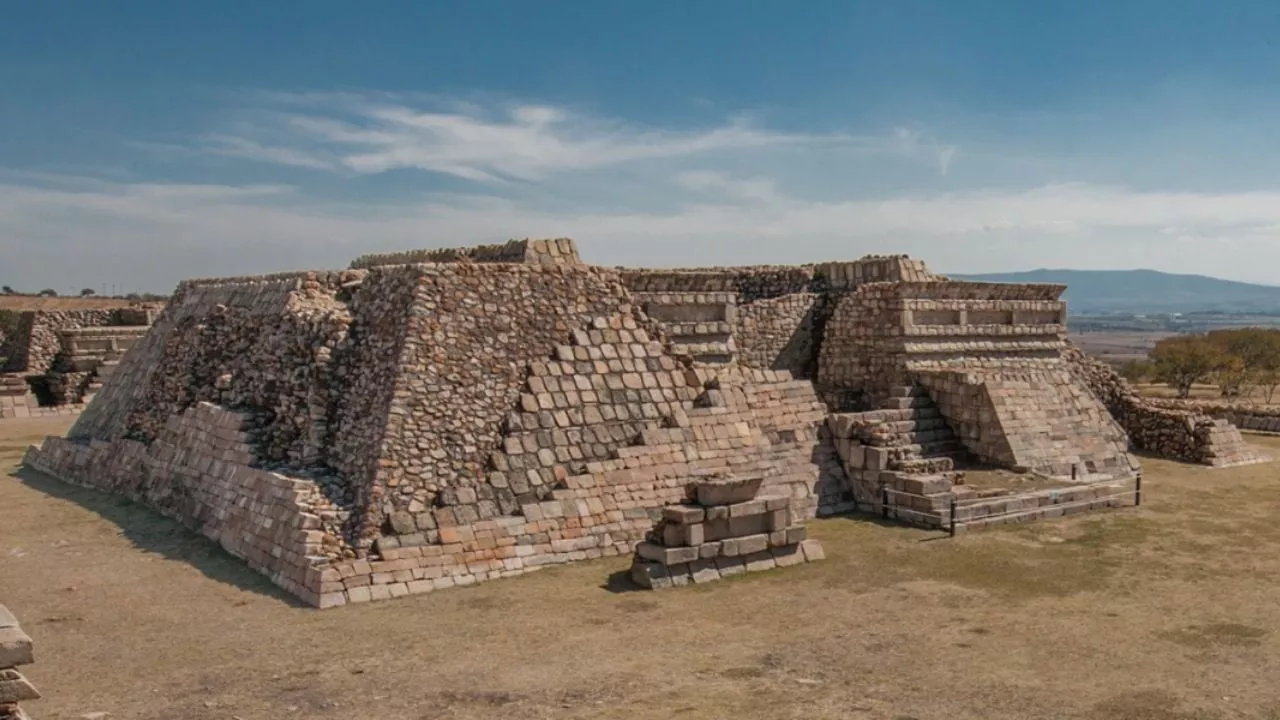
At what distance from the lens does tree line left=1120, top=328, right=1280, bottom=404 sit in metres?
39.5

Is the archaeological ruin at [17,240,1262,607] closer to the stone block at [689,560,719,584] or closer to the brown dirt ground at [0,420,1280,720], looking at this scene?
the stone block at [689,560,719,584]

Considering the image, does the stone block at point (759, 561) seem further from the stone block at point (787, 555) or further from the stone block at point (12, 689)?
the stone block at point (12, 689)

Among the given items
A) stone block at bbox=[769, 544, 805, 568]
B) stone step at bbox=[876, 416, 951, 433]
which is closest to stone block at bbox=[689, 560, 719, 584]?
stone block at bbox=[769, 544, 805, 568]

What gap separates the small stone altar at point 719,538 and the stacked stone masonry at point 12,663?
22.1ft

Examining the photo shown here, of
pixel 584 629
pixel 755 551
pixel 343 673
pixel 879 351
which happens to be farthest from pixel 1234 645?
pixel 879 351

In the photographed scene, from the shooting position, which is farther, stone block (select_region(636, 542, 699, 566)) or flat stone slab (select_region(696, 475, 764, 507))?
flat stone slab (select_region(696, 475, 764, 507))

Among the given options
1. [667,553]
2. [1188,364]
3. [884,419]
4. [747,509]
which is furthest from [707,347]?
[1188,364]

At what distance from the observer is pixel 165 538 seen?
14.0 meters

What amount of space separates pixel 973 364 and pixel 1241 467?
5.89 meters

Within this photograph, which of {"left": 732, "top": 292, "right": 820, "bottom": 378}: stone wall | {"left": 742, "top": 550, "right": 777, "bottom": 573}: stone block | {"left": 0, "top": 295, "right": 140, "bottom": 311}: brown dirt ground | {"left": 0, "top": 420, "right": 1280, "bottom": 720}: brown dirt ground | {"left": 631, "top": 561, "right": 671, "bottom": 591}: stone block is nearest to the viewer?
{"left": 0, "top": 420, "right": 1280, "bottom": 720}: brown dirt ground

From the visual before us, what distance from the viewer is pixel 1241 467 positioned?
20859 mm

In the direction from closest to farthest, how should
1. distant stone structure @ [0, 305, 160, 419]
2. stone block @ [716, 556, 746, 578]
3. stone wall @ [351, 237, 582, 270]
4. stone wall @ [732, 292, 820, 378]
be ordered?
stone block @ [716, 556, 746, 578]
stone wall @ [351, 237, 582, 270]
stone wall @ [732, 292, 820, 378]
distant stone structure @ [0, 305, 160, 419]

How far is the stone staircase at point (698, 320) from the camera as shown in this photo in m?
17.8

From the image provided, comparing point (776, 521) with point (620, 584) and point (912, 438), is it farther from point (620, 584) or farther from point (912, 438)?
point (912, 438)
